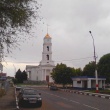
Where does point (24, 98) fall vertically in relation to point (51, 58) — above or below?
below

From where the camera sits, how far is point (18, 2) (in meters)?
11.1

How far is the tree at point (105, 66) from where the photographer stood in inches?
2702

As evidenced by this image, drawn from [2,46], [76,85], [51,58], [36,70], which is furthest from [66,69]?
[2,46]

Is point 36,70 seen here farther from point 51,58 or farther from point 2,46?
point 2,46

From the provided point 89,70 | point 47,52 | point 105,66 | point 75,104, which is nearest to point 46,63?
point 47,52

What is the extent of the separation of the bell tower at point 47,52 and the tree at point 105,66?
40.3m

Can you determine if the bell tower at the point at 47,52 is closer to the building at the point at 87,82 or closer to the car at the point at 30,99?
the building at the point at 87,82

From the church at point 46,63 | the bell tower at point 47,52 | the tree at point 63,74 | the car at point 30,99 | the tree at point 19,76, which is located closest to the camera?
the car at point 30,99

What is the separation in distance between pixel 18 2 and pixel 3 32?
1.62 metres

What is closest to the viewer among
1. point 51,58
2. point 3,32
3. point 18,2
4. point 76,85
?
point 18,2

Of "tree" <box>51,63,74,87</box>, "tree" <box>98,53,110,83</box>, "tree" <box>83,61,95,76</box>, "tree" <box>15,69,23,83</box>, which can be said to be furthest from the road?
"tree" <box>15,69,23,83</box>

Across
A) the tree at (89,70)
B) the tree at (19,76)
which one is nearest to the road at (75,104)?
the tree at (89,70)

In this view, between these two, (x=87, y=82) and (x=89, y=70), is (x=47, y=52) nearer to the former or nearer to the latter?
(x=89, y=70)

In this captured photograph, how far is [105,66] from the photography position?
69.3 metres
